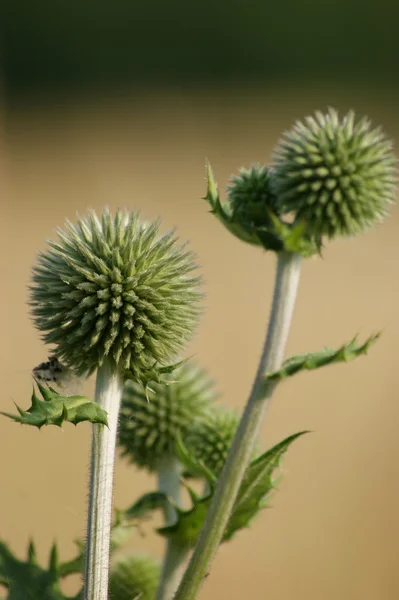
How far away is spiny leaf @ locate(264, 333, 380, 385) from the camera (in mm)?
2029

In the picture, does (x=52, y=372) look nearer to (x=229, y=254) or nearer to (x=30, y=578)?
(x=30, y=578)

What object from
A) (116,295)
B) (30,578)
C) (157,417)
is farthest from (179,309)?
(30,578)

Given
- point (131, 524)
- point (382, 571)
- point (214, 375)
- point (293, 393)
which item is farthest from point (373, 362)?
point (131, 524)

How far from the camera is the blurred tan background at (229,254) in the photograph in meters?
7.39

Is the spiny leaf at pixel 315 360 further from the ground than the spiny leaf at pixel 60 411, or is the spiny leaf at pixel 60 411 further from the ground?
the spiny leaf at pixel 315 360

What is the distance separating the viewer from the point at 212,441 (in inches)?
104

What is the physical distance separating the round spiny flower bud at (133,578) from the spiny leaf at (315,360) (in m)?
0.71

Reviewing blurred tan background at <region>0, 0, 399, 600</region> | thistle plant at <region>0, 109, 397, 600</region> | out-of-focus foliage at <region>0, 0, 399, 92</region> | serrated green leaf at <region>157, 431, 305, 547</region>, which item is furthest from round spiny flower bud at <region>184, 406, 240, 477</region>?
out-of-focus foliage at <region>0, 0, 399, 92</region>

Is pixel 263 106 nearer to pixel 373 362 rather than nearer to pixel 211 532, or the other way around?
pixel 373 362

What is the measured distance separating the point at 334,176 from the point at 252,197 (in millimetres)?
202

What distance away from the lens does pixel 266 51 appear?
11.2 m

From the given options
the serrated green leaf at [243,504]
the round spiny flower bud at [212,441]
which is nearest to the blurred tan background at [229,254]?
the round spiny flower bud at [212,441]

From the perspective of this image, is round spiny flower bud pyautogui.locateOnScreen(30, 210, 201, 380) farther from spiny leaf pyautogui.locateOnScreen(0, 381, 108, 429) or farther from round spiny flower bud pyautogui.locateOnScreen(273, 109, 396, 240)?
round spiny flower bud pyautogui.locateOnScreen(273, 109, 396, 240)

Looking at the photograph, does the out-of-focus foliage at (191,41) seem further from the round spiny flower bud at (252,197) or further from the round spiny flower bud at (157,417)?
the round spiny flower bud at (252,197)
